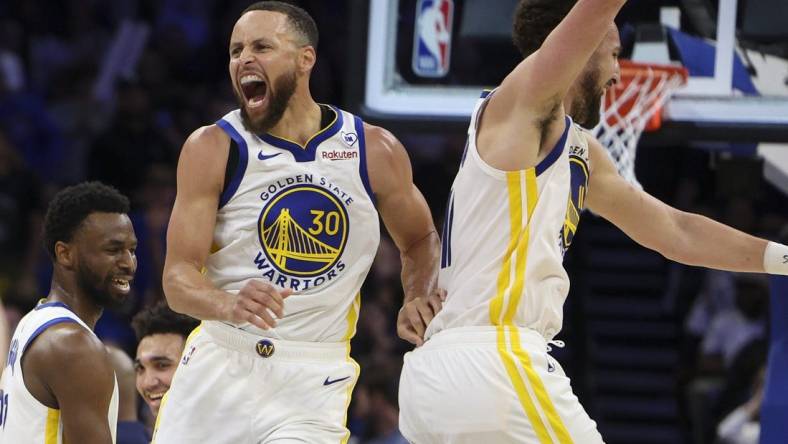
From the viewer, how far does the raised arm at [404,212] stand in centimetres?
454

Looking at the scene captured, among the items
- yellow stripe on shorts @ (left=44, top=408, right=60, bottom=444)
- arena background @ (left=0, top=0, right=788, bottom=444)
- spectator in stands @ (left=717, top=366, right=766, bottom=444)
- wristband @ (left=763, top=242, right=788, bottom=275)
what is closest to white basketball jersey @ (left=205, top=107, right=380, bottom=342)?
yellow stripe on shorts @ (left=44, top=408, right=60, bottom=444)

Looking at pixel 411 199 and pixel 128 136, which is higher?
pixel 411 199

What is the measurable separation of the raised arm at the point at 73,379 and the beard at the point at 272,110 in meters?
0.88

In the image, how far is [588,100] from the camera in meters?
4.20

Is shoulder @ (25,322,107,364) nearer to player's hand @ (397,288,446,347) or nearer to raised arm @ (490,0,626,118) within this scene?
player's hand @ (397,288,446,347)

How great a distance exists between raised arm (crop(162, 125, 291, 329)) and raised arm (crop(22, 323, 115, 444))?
0.38 metres

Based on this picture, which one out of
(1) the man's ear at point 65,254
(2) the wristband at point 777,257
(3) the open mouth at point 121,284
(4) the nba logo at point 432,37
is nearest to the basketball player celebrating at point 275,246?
(3) the open mouth at point 121,284

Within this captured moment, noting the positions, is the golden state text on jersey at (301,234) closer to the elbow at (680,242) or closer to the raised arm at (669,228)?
the raised arm at (669,228)

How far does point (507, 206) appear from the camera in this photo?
3.88 meters

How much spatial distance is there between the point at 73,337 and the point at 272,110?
3.25 feet

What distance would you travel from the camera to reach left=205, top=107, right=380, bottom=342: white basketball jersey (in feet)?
14.3

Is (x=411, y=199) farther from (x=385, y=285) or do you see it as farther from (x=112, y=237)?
(x=385, y=285)

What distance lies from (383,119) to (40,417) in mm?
2245

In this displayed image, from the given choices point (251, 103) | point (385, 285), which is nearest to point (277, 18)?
point (251, 103)
